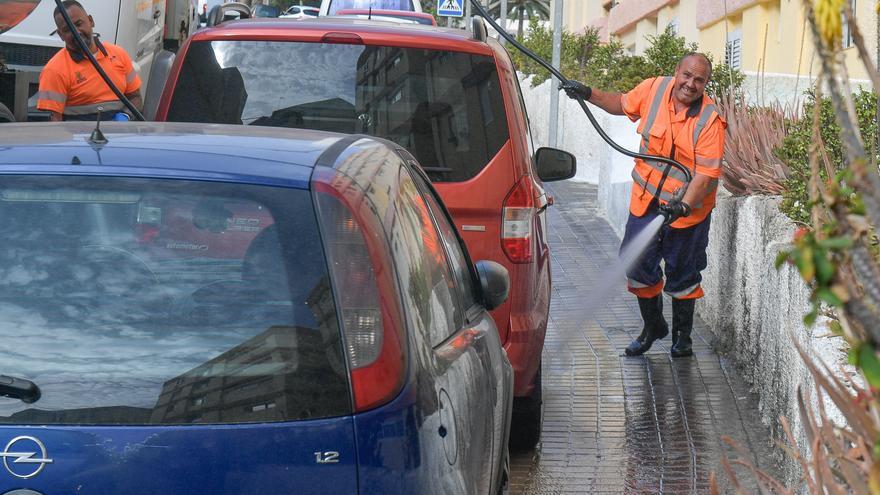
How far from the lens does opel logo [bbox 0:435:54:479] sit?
259cm

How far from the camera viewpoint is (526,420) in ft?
20.7

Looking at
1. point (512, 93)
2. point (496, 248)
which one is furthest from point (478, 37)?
point (496, 248)

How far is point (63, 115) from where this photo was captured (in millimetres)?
9031

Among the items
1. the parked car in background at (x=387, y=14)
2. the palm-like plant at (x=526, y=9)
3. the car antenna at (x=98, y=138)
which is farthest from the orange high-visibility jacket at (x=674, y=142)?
the palm-like plant at (x=526, y=9)

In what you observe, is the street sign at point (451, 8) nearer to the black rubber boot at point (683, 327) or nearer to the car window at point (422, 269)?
the black rubber boot at point (683, 327)

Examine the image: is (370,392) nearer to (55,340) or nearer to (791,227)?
(55,340)

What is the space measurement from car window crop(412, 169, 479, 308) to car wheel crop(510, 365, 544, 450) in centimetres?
175

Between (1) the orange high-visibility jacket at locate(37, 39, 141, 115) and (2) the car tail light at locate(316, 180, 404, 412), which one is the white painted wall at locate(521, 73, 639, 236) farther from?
(2) the car tail light at locate(316, 180, 404, 412)

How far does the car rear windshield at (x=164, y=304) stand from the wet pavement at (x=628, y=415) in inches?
127

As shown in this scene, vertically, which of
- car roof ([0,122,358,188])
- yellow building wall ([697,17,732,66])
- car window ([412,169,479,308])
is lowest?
yellow building wall ([697,17,732,66])

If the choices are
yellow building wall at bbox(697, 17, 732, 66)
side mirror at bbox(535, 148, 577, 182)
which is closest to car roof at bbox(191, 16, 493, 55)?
side mirror at bbox(535, 148, 577, 182)

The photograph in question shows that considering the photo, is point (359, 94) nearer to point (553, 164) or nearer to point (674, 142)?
point (553, 164)

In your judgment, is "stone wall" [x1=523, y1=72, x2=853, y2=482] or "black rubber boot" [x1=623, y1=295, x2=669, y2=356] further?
"black rubber boot" [x1=623, y1=295, x2=669, y2=356]

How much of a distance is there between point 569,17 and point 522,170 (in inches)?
1496
